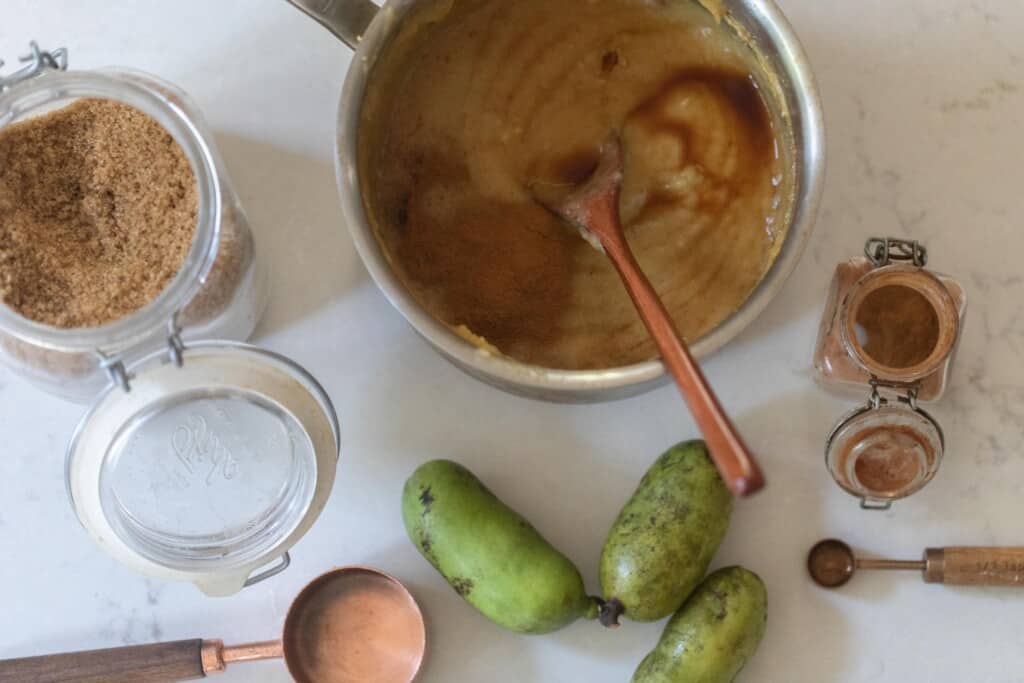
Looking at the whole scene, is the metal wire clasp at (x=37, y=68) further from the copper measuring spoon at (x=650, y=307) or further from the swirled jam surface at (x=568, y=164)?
the copper measuring spoon at (x=650, y=307)

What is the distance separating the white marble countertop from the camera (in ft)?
2.83

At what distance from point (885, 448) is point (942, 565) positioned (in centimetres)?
10

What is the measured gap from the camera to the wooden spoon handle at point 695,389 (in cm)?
60

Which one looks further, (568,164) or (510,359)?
(568,164)

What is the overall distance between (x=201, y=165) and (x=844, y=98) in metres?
0.52

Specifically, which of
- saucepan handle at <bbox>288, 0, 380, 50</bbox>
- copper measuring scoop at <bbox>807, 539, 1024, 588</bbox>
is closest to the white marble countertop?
copper measuring scoop at <bbox>807, 539, 1024, 588</bbox>

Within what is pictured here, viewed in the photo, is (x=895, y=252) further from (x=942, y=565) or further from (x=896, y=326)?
(x=942, y=565)

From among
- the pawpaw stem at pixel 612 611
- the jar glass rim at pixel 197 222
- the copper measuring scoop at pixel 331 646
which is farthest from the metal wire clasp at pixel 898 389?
the jar glass rim at pixel 197 222

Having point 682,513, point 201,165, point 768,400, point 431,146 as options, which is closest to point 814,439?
point 768,400

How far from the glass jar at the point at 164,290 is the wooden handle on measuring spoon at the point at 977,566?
1.88ft

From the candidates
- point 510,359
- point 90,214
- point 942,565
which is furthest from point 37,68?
point 942,565

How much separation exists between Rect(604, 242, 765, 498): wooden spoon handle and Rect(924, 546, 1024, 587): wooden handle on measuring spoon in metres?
0.28

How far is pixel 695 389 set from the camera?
0.67m

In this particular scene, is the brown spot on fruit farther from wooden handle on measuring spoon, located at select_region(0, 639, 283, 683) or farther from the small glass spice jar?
wooden handle on measuring spoon, located at select_region(0, 639, 283, 683)
